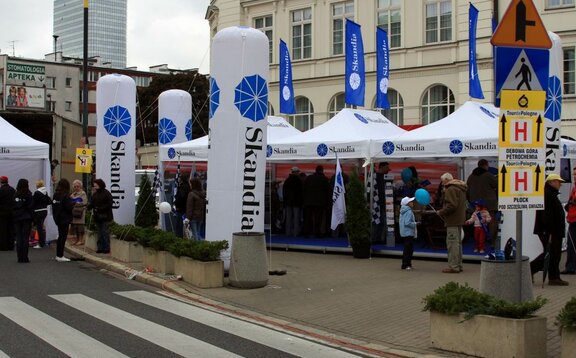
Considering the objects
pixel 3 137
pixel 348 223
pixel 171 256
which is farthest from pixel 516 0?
pixel 3 137

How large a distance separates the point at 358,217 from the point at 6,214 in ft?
29.6

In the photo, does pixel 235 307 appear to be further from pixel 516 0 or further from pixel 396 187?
pixel 396 187

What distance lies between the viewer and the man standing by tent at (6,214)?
18062mm

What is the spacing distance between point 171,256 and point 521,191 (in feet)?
24.6

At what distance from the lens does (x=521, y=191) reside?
735cm

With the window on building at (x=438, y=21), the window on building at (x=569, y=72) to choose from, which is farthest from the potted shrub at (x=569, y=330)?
the window on building at (x=438, y=21)

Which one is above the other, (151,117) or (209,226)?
(151,117)

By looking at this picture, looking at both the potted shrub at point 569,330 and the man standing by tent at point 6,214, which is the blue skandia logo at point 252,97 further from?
the man standing by tent at point 6,214

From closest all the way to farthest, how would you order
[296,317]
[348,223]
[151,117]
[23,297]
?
[296,317] → [23,297] → [348,223] → [151,117]

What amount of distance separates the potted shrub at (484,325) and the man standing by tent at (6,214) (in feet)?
44.1

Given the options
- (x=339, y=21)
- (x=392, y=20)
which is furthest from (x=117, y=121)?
(x=339, y=21)

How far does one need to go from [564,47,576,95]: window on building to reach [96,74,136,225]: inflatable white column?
64.9 feet

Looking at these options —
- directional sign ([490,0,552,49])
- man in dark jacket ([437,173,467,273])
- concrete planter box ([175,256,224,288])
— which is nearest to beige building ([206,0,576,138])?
man in dark jacket ([437,173,467,273])

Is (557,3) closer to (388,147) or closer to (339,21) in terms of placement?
(339,21)
